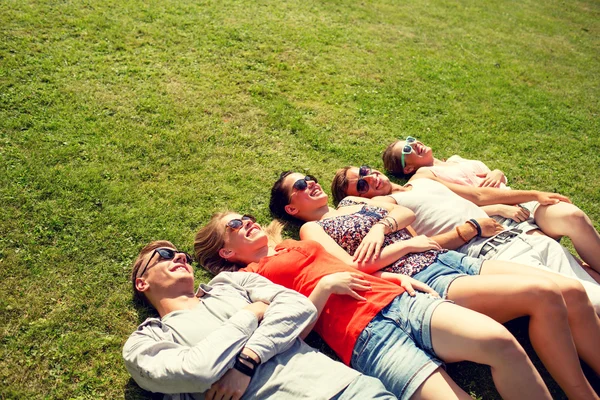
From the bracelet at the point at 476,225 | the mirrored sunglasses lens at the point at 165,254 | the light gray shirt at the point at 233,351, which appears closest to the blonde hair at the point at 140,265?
the mirrored sunglasses lens at the point at 165,254

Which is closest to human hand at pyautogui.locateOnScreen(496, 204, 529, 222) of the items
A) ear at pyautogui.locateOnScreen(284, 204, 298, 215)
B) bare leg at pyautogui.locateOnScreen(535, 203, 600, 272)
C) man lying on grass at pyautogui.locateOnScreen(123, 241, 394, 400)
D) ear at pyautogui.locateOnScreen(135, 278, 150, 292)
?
bare leg at pyautogui.locateOnScreen(535, 203, 600, 272)

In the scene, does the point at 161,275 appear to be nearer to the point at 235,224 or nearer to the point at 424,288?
the point at 235,224

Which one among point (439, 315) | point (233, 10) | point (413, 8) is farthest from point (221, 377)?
point (413, 8)

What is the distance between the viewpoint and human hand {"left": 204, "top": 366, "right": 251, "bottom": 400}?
334 cm

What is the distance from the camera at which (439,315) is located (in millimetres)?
3791

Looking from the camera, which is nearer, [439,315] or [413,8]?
[439,315]

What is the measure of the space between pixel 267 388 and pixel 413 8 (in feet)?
43.6

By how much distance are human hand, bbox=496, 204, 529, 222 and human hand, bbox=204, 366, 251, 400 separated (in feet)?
12.4

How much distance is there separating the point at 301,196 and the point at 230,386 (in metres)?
2.54

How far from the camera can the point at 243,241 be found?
15.2 feet

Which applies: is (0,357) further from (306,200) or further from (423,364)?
(423,364)

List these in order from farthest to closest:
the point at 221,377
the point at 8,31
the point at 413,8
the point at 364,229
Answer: the point at 413,8, the point at 8,31, the point at 364,229, the point at 221,377

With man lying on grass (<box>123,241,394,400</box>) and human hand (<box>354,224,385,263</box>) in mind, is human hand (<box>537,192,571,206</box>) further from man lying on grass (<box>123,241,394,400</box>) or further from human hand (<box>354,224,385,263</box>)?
man lying on grass (<box>123,241,394,400</box>)

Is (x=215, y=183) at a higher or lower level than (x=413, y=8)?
lower
